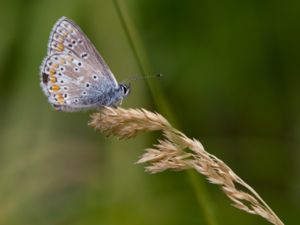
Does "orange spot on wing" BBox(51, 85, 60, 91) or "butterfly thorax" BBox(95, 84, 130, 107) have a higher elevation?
"orange spot on wing" BBox(51, 85, 60, 91)

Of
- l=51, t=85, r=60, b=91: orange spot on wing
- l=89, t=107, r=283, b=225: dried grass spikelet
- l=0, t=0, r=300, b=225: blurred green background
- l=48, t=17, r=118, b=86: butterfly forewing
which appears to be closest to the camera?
l=89, t=107, r=283, b=225: dried grass spikelet

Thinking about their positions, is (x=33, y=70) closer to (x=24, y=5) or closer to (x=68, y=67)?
(x=24, y=5)

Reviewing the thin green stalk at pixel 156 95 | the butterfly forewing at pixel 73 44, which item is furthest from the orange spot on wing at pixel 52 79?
the thin green stalk at pixel 156 95

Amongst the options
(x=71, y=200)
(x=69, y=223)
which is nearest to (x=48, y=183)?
(x=71, y=200)

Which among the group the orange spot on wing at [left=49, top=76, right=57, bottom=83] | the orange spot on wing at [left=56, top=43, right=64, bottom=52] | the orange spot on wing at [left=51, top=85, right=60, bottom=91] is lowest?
the orange spot on wing at [left=51, top=85, right=60, bottom=91]

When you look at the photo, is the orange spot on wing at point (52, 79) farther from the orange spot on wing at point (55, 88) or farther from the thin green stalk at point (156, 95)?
the thin green stalk at point (156, 95)

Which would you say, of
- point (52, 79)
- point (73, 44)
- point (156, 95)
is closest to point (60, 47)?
point (73, 44)

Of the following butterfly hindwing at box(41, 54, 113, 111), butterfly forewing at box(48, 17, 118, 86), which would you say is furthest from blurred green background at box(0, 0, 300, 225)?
butterfly forewing at box(48, 17, 118, 86)

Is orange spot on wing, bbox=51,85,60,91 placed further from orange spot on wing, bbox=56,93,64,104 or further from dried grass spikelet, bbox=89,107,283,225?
dried grass spikelet, bbox=89,107,283,225
